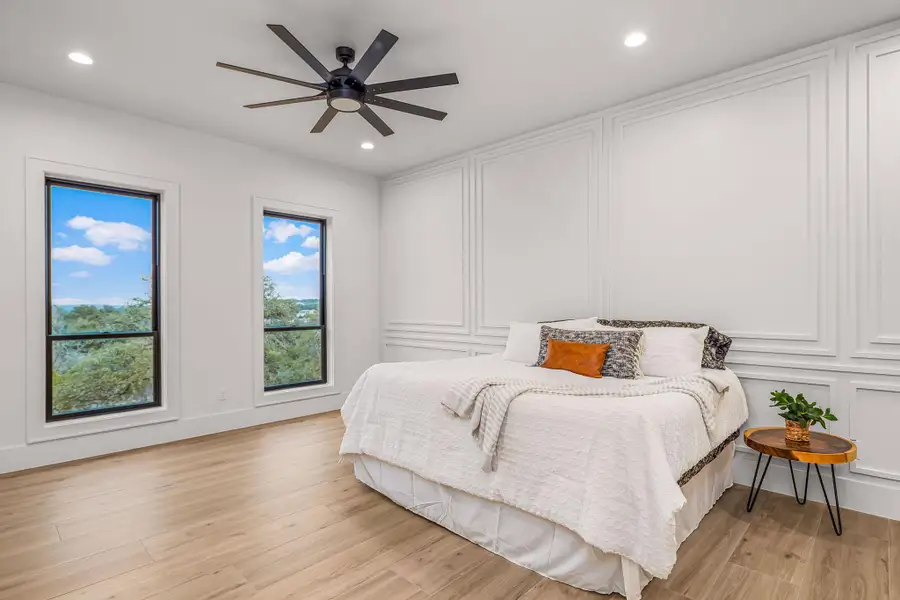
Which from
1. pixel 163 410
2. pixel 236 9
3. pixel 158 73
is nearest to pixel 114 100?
pixel 158 73

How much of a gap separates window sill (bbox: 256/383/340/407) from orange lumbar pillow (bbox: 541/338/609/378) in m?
2.86

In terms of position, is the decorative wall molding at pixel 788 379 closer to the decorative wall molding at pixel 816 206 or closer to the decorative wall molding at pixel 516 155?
the decorative wall molding at pixel 816 206

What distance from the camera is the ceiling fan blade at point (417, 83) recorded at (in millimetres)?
2705

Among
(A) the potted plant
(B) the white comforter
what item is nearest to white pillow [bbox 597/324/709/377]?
(B) the white comforter

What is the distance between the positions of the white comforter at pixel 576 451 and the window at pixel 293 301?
8.22 ft

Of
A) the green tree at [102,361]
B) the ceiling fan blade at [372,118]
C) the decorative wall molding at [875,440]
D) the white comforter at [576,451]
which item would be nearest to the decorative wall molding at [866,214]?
the decorative wall molding at [875,440]

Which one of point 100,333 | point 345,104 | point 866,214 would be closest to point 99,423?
point 100,333

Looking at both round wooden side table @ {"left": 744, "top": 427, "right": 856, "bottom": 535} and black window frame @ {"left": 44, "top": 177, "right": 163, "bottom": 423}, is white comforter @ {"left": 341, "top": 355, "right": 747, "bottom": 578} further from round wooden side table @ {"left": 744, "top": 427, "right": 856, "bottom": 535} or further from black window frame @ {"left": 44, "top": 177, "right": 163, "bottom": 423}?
black window frame @ {"left": 44, "top": 177, "right": 163, "bottom": 423}

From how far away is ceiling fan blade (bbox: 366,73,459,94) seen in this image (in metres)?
2.71

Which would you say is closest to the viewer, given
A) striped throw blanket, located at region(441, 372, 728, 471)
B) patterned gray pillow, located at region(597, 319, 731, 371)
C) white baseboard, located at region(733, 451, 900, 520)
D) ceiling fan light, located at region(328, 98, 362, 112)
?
striped throw blanket, located at region(441, 372, 728, 471)

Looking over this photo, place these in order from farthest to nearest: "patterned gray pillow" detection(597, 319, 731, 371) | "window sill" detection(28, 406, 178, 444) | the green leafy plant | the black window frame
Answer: the black window frame
"window sill" detection(28, 406, 178, 444)
"patterned gray pillow" detection(597, 319, 731, 371)
the green leafy plant

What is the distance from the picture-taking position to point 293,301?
17.1ft

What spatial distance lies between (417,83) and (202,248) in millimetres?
2745

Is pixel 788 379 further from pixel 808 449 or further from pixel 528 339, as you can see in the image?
pixel 528 339
